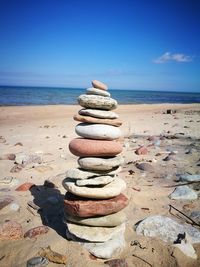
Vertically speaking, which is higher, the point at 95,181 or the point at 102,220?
the point at 95,181

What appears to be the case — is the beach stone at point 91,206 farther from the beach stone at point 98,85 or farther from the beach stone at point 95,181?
the beach stone at point 98,85

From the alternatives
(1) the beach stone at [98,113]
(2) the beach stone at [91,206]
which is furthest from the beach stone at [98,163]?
(1) the beach stone at [98,113]

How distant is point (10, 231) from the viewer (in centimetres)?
361

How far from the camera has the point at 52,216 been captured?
428 centimetres

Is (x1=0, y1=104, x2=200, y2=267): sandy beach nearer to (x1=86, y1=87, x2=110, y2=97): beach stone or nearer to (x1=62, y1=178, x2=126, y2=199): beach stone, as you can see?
(x1=62, y1=178, x2=126, y2=199): beach stone

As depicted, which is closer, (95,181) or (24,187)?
(95,181)

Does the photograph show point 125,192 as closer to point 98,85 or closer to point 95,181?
point 95,181

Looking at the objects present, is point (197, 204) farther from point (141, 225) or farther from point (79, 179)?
point (79, 179)

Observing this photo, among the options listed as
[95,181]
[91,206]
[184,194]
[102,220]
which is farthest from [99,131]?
[184,194]

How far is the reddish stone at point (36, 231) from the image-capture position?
12.0 feet

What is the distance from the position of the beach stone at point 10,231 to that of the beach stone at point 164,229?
184 centimetres

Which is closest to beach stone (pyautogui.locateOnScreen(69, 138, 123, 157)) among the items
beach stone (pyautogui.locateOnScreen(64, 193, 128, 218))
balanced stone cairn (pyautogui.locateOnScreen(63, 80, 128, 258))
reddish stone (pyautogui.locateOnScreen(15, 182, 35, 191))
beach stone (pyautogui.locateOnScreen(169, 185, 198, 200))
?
balanced stone cairn (pyautogui.locateOnScreen(63, 80, 128, 258))

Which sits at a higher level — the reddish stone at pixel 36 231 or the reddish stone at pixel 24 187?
the reddish stone at pixel 24 187

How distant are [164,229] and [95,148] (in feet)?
5.44
